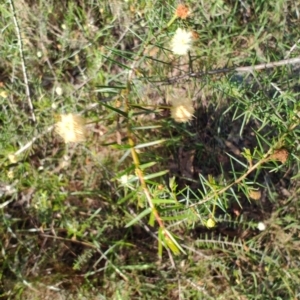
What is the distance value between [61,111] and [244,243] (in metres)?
0.95

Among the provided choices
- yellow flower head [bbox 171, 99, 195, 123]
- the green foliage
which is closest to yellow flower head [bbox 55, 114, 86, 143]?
yellow flower head [bbox 171, 99, 195, 123]

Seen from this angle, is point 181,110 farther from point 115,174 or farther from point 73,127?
point 115,174

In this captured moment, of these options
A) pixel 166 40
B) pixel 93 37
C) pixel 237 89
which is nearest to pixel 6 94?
pixel 93 37

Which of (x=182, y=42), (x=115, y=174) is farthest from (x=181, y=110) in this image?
(x=115, y=174)

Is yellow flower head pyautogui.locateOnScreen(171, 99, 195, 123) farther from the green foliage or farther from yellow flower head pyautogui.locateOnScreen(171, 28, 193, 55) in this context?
the green foliage

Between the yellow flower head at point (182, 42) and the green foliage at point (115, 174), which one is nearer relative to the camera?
the yellow flower head at point (182, 42)

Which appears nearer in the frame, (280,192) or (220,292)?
(220,292)

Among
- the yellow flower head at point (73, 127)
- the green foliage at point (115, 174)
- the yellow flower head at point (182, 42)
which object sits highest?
the yellow flower head at point (182, 42)

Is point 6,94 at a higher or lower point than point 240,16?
lower

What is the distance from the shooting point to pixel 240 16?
6.98 feet

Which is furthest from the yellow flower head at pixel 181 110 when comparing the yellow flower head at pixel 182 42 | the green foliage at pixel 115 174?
the green foliage at pixel 115 174

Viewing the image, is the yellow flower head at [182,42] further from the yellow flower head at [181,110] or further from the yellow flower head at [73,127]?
the yellow flower head at [73,127]

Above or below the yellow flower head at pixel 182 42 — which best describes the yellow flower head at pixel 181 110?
below

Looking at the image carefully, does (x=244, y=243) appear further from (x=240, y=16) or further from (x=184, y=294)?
(x=240, y=16)
